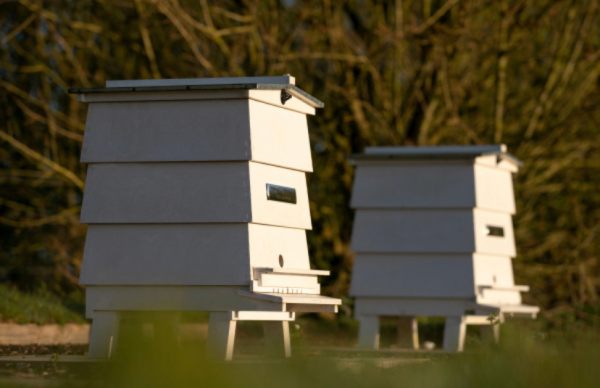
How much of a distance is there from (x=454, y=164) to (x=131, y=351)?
10030 mm

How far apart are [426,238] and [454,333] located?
40.6 inches

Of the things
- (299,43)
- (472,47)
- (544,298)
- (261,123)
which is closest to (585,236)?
A: (544,298)

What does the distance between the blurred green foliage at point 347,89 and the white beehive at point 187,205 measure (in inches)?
335

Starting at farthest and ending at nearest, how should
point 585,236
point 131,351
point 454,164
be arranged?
1. point 585,236
2. point 454,164
3. point 131,351

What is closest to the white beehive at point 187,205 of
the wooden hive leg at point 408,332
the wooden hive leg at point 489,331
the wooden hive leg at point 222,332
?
the wooden hive leg at point 222,332

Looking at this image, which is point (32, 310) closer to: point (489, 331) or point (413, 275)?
point (413, 275)

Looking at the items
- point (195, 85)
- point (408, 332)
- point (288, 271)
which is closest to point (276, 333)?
point (288, 271)

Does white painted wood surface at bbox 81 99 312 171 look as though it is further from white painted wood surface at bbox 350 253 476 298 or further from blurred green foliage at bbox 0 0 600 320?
blurred green foliage at bbox 0 0 600 320

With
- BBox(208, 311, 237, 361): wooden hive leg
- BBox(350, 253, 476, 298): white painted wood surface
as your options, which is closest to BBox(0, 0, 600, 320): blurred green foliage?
BBox(350, 253, 476, 298): white painted wood surface

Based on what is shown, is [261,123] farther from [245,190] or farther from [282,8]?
[282,8]

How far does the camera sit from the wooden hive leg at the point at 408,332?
15.7 metres

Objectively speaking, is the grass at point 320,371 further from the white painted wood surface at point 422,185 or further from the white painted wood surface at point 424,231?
the white painted wood surface at point 422,185

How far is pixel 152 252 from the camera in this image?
437 inches

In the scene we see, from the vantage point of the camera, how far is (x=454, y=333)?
14781mm
